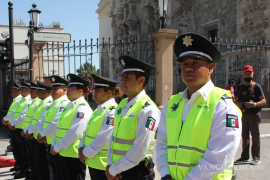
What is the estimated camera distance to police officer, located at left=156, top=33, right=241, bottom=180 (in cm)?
222

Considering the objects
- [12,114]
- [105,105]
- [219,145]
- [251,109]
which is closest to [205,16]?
[251,109]

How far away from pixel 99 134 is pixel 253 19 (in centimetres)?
1186

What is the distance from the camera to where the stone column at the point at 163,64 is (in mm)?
8477

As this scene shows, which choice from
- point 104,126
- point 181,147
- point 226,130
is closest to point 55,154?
point 104,126

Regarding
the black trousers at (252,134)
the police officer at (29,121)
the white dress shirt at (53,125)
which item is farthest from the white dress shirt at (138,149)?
the black trousers at (252,134)

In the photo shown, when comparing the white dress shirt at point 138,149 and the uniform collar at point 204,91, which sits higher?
the uniform collar at point 204,91

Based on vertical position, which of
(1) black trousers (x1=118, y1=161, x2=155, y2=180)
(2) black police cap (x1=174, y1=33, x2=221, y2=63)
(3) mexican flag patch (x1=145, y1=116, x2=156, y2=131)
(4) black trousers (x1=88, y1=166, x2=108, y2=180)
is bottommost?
(4) black trousers (x1=88, y1=166, x2=108, y2=180)

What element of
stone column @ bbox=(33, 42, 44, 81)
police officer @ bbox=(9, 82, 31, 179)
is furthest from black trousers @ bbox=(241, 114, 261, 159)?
stone column @ bbox=(33, 42, 44, 81)

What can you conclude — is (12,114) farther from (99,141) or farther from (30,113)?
(99,141)

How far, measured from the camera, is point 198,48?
252 centimetres

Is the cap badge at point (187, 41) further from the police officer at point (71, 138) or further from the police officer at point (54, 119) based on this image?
the police officer at point (54, 119)

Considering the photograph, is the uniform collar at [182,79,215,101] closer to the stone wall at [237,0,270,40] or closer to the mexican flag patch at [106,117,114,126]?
the mexican flag patch at [106,117,114,126]

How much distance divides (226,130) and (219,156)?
20 cm

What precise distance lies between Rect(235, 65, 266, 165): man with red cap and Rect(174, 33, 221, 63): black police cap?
4042 millimetres
